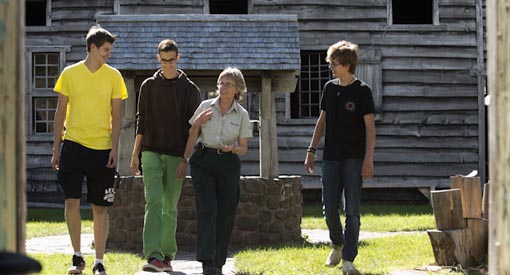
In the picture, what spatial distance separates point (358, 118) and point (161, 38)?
3.67 meters

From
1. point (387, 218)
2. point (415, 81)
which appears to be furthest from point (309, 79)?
point (387, 218)

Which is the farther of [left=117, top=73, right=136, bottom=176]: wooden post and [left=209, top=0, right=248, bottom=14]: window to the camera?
[left=209, top=0, right=248, bottom=14]: window

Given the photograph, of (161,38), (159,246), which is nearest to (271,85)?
(161,38)

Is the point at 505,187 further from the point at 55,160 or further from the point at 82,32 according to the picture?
the point at 82,32

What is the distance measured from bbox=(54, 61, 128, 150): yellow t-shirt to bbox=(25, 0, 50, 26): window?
11116 millimetres

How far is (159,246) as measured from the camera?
24.3 feet

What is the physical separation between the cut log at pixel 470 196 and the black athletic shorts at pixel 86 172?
274cm

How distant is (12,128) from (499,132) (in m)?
2.03

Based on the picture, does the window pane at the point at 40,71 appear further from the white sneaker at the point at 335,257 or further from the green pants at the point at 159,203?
the white sneaker at the point at 335,257

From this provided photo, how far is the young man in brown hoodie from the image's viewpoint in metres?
7.45

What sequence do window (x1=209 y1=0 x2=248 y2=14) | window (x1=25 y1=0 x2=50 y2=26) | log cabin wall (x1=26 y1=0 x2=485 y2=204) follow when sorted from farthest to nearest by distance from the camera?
window (x1=25 y1=0 x2=50 y2=26), window (x1=209 y1=0 x2=248 y2=14), log cabin wall (x1=26 y1=0 x2=485 y2=204)

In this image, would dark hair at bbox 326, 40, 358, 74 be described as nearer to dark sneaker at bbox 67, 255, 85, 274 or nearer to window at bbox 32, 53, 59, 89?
dark sneaker at bbox 67, 255, 85, 274

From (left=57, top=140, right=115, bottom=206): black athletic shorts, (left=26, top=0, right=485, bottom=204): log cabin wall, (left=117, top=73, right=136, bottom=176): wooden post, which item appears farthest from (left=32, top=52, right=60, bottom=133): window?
(left=57, top=140, right=115, bottom=206): black athletic shorts

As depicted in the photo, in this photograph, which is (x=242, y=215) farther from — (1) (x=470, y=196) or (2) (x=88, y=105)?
(2) (x=88, y=105)
